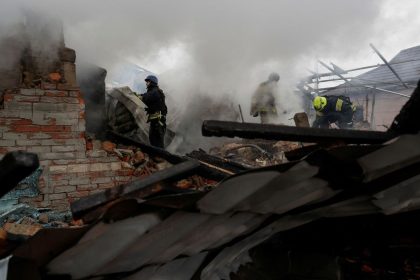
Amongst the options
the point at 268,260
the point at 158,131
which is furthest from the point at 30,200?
the point at 268,260

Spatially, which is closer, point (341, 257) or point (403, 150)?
point (403, 150)

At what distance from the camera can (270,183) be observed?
1.24 metres

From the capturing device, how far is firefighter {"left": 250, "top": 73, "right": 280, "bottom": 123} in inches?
391

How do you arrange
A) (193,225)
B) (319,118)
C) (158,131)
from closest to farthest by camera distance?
(193,225) → (158,131) → (319,118)

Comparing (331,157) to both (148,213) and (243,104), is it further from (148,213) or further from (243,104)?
(243,104)

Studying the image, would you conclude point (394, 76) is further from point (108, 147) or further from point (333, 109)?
point (108, 147)

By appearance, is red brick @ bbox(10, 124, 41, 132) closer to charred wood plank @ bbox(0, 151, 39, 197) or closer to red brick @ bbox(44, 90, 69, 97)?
red brick @ bbox(44, 90, 69, 97)

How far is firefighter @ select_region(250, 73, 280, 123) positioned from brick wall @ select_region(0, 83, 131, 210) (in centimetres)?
584

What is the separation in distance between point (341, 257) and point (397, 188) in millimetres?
581

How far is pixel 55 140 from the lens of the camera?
15.4 feet

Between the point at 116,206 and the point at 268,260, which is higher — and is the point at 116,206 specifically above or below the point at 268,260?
above

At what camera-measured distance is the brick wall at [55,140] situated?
4.51m

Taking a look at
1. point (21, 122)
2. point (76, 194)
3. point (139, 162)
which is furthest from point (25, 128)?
point (139, 162)

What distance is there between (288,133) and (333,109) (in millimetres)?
7594
